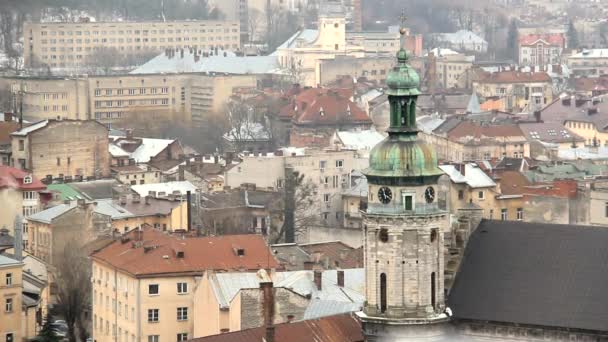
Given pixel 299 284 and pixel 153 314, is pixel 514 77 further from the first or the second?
pixel 299 284

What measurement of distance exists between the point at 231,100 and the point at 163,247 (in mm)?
92401

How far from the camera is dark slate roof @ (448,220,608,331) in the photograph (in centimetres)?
5450

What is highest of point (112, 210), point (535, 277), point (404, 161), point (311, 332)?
point (404, 161)

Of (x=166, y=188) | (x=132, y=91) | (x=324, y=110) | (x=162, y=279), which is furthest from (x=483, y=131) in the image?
(x=162, y=279)

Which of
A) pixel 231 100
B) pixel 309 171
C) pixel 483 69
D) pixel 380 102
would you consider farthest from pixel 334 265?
pixel 483 69

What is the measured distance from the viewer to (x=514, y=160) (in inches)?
4326

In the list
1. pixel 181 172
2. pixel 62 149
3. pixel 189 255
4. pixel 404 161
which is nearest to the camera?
pixel 404 161

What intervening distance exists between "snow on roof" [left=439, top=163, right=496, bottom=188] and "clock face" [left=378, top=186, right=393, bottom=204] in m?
37.0

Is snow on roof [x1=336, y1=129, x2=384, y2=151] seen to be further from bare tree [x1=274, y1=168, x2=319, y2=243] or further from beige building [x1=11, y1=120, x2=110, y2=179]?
bare tree [x1=274, y1=168, x2=319, y2=243]

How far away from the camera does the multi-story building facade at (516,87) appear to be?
557 ft

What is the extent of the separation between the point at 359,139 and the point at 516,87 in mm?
51352

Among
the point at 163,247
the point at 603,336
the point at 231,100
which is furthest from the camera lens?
the point at 231,100

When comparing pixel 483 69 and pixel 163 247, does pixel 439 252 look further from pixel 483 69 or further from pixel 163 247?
pixel 483 69

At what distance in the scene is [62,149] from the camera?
11869cm
